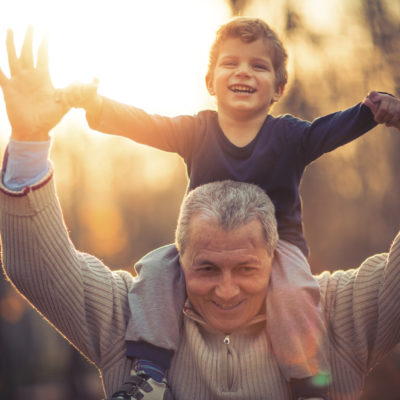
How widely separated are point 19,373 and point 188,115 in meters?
11.5

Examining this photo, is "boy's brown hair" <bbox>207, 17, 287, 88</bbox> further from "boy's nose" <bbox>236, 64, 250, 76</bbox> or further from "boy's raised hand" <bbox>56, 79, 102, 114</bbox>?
"boy's raised hand" <bbox>56, 79, 102, 114</bbox>

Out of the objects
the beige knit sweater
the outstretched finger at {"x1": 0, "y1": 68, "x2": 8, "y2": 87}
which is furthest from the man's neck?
the outstretched finger at {"x1": 0, "y1": 68, "x2": 8, "y2": 87}

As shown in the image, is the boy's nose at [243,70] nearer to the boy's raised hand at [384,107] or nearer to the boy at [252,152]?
the boy at [252,152]

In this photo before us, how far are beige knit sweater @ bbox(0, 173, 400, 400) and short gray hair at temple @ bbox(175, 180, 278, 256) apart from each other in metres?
0.36

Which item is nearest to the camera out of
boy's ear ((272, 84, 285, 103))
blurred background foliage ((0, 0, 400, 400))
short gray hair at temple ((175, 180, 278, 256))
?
short gray hair at temple ((175, 180, 278, 256))

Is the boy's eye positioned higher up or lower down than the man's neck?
higher up

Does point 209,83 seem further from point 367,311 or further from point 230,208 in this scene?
point 367,311

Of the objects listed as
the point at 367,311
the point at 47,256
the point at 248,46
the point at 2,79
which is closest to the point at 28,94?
the point at 2,79

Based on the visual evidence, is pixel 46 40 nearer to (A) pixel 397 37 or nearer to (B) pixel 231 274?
(B) pixel 231 274

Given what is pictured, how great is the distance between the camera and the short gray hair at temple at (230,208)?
2557 millimetres

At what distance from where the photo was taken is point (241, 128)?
279 cm

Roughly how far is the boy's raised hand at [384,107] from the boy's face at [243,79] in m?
0.59

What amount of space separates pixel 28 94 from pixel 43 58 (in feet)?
0.52

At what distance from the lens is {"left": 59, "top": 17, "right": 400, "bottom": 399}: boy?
2.42 meters
